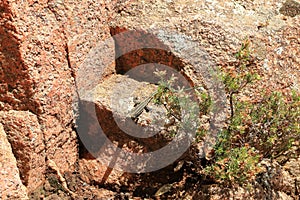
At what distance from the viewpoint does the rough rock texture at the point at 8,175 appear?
313 cm

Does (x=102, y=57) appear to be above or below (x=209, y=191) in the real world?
above

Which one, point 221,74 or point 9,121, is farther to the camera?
point 221,74

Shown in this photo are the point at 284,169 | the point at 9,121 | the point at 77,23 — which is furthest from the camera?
the point at 284,169

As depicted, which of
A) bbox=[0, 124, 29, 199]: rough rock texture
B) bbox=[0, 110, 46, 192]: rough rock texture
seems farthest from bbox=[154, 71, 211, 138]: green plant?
bbox=[0, 124, 29, 199]: rough rock texture

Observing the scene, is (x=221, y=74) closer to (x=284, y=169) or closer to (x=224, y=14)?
(x=224, y=14)

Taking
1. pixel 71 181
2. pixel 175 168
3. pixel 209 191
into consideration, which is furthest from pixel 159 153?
pixel 71 181

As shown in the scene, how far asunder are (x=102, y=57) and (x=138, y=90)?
1.34 feet

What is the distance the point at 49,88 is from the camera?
3.51m

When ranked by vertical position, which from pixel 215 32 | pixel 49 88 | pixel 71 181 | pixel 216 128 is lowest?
pixel 71 181

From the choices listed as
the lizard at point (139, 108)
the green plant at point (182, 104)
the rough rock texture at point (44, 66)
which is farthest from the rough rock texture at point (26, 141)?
the green plant at point (182, 104)

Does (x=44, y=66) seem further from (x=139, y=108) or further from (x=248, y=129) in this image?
(x=248, y=129)

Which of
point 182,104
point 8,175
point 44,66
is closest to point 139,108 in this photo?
point 182,104

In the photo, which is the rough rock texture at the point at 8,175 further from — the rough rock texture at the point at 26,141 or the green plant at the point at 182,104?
the green plant at the point at 182,104

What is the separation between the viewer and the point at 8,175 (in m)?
3.19
